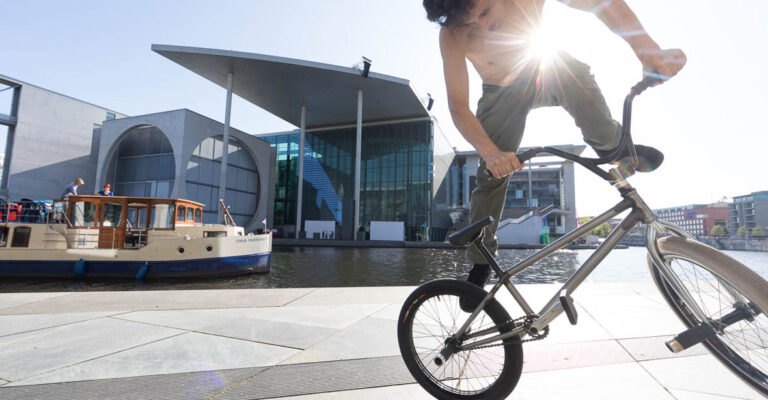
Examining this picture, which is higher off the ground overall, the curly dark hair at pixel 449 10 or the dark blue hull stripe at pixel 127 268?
the curly dark hair at pixel 449 10

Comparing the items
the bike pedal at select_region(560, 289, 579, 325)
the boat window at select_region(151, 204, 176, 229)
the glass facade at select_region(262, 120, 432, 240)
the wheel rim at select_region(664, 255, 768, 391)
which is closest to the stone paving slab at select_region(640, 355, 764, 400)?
the wheel rim at select_region(664, 255, 768, 391)

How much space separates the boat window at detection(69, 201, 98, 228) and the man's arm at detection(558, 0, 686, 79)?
14.0 m

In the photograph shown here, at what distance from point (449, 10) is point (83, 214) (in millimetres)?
13719

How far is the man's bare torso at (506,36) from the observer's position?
1.69 metres

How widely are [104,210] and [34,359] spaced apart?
11.6m

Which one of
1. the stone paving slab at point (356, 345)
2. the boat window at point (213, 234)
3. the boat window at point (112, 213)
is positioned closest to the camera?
the stone paving slab at point (356, 345)

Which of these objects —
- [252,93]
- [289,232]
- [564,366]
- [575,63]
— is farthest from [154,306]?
[289,232]

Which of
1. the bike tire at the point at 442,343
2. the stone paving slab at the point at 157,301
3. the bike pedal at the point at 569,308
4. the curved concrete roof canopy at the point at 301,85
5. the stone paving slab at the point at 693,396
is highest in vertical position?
the curved concrete roof canopy at the point at 301,85

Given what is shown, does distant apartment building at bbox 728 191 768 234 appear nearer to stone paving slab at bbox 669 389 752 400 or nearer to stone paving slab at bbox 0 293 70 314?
stone paving slab at bbox 669 389 752 400

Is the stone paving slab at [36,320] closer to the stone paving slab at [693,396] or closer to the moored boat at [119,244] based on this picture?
the stone paving slab at [693,396]

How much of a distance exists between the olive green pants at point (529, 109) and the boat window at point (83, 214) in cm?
1354

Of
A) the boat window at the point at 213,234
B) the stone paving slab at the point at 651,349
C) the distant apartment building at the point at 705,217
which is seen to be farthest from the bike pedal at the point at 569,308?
the distant apartment building at the point at 705,217

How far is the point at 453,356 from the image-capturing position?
62.1 inches

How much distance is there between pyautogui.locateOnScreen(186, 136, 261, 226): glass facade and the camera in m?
30.7
